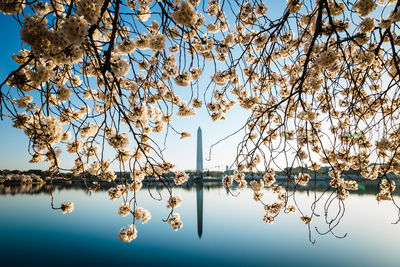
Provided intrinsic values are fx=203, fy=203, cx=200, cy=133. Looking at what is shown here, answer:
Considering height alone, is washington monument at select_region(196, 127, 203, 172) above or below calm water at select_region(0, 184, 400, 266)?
above

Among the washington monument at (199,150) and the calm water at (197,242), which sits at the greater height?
the washington monument at (199,150)

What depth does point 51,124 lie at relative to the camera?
3.89 ft

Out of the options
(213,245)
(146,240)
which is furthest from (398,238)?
(146,240)

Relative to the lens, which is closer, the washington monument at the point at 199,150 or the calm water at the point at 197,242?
the calm water at the point at 197,242

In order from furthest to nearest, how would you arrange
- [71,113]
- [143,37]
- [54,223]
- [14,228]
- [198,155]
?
[198,155] → [54,223] → [14,228] → [143,37] → [71,113]

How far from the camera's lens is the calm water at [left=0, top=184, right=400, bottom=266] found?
6.92 metres

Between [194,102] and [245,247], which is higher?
[194,102]

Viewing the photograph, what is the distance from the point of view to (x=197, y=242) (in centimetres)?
897

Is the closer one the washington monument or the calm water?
the calm water

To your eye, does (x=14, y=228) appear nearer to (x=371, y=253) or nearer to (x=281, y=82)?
(x=281, y=82)

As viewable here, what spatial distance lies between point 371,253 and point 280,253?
3.18 meters

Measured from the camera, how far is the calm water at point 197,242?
692cm

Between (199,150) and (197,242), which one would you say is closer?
(197,242)

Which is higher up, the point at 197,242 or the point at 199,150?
the point at 199,150
